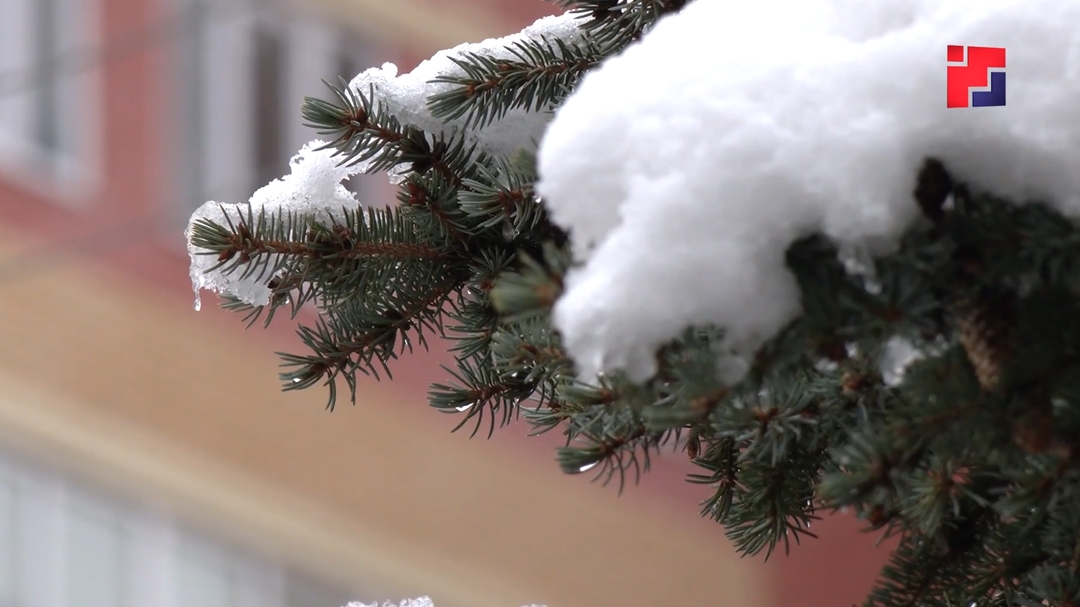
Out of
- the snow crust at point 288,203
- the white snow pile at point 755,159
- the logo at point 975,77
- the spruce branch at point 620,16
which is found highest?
the spruce branch at point 620,16

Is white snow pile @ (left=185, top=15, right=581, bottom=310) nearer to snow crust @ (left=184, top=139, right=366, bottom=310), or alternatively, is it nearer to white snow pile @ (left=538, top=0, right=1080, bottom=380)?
snow crust @ (left=184, top=139, right=366, bottom=310)

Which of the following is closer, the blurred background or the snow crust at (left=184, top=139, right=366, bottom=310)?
the snow crust at (left=184, top=139, right=366, bottom=310)

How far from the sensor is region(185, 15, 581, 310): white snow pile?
0.51 metres

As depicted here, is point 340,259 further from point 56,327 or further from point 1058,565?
point 56,327

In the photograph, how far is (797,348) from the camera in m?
0.31

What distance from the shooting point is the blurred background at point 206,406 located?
3.20 m

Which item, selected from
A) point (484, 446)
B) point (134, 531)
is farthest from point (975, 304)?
point (134, 531)

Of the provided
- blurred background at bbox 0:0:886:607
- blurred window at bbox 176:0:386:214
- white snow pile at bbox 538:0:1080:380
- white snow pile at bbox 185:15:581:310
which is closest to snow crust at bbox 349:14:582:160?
white snow pile at bbox 185:15:581:310

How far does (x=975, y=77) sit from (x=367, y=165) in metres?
0.27

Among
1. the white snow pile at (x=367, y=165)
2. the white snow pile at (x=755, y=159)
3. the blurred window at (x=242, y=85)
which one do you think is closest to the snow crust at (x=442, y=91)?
the white snow pile at (x=367, y=165)

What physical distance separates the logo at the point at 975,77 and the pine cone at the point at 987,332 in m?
0.06

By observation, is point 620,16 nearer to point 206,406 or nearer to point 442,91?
point 442,91

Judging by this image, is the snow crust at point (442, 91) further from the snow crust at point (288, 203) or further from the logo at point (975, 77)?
the logo at point (975, 77)

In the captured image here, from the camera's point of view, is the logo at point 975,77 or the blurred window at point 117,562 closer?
the logo at point 975,77
